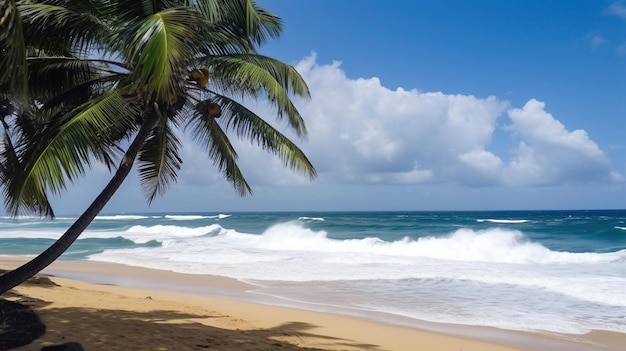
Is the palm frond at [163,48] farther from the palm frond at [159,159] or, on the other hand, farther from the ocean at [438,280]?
the ocean at [438,280]

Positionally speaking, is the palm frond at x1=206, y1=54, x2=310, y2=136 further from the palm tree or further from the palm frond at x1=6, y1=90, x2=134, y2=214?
the palm frond at x1=6, y1=90, x2=134, y2=214

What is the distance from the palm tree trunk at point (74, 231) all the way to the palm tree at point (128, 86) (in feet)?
0.03

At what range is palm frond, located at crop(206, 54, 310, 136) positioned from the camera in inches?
233

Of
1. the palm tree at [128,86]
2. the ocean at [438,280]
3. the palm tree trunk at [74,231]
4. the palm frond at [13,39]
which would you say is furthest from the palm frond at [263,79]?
the ocean at [438,280]

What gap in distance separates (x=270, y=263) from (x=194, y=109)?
41.2 ft

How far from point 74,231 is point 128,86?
62.0 inches

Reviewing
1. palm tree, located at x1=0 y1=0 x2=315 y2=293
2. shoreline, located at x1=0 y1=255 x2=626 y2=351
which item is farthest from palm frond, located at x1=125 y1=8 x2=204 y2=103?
shoreline, located at x1=0 y1=255 x2=626 y2=351

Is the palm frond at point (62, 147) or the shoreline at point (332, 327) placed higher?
the palm frond at point (62, 147)

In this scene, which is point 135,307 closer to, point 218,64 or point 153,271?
point 218,64

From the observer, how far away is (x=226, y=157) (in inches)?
300

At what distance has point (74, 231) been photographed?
17.7 ft

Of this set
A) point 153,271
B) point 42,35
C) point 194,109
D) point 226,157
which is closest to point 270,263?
point 153,271

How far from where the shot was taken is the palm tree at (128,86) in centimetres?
461

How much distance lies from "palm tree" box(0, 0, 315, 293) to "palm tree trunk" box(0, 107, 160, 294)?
0.03 feet
